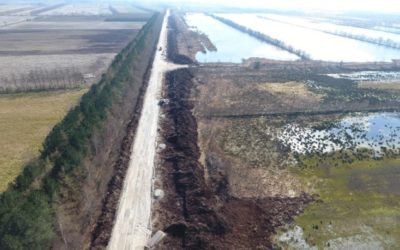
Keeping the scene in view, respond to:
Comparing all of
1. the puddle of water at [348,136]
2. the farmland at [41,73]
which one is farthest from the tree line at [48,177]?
the puddle of water at [348,136]

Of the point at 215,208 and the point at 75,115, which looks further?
the point at 75,115

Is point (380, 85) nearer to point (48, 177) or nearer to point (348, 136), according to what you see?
point (348, 136)

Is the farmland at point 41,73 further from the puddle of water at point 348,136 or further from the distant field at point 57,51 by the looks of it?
the puddle of water at point 348,136

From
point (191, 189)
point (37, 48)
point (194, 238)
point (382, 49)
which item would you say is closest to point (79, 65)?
point (37, 48)

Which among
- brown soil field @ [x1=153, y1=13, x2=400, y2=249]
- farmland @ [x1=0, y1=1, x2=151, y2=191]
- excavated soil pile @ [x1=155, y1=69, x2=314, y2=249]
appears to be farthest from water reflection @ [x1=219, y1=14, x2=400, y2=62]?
excavated soil pile @ [x1=155, y1=69, x2=314, y2=249]

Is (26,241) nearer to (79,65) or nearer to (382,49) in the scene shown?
(79,65)
